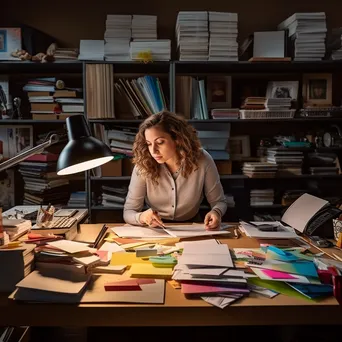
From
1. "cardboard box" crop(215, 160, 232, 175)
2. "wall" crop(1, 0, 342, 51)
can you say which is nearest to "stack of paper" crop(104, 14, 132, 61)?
"wall" crop(1, 0, 342, 51)

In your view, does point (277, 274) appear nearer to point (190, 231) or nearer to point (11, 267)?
point (190, 231)

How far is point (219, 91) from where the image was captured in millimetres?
2988

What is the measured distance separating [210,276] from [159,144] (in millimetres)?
1020

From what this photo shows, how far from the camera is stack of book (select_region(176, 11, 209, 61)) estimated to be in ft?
9.07

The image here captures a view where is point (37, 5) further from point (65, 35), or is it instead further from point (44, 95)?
point (44, 95)

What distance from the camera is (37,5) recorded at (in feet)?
10.00

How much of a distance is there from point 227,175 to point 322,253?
A: 4.76 feet

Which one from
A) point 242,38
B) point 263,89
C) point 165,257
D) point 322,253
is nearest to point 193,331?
point 165,257

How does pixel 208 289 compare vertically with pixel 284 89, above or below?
below

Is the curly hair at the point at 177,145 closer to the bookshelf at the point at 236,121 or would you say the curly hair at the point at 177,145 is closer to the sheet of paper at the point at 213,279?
the bookshelf at the point at 236,121

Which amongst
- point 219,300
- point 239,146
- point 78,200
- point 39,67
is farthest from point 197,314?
point 39,67

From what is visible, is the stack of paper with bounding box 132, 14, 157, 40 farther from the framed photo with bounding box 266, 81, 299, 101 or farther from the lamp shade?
the lamp shade

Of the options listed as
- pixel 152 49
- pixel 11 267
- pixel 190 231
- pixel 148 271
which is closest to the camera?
pixel 11 267

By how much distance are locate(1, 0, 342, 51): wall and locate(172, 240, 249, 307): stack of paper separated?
2231mm
